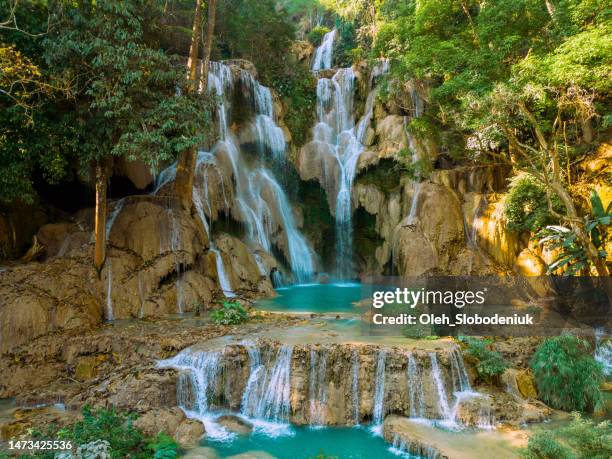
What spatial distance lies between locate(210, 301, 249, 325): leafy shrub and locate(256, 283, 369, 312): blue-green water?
5.50ft

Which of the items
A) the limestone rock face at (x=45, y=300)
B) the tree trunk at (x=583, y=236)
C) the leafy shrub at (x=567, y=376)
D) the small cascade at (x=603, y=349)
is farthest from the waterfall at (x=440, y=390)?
the limestone rock face at (x=45, y=300)

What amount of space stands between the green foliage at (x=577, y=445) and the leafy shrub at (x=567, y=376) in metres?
2.28

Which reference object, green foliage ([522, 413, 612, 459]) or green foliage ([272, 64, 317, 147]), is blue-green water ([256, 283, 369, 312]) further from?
green foliage ([522, 413, 612, 459])

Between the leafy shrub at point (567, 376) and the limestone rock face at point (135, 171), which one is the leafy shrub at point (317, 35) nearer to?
the limestone rock face at point (135, 171)

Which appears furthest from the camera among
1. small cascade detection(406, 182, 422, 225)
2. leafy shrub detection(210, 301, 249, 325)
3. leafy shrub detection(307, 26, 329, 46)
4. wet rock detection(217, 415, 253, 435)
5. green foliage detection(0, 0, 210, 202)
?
leafy shrub detection(307, 26, 329, 46)

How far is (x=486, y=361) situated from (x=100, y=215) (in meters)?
10.8

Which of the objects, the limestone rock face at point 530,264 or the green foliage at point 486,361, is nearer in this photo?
the green foliage at point 486,361

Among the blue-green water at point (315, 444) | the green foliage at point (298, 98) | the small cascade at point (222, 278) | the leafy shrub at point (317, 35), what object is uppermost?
the leafy shrub at point (317, 35)

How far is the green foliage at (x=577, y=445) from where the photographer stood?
564cm

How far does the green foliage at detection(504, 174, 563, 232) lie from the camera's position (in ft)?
44.3

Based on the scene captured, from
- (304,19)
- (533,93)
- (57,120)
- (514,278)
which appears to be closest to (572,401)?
(514,278)

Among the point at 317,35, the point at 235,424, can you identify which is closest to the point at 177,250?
the point at 235,424

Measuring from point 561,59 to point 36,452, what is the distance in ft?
46.3
